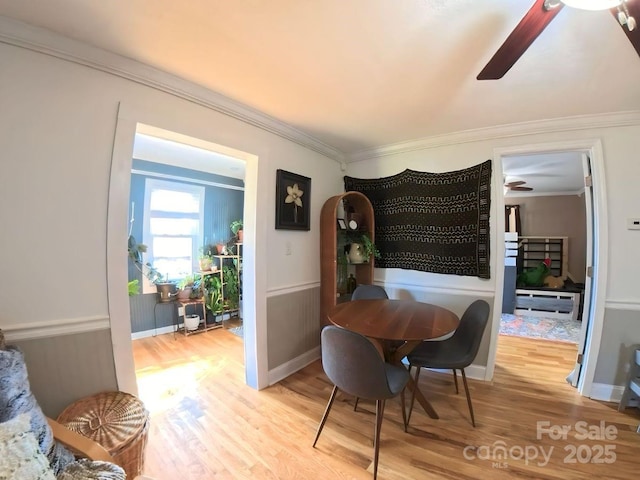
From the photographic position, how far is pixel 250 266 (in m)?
2.27

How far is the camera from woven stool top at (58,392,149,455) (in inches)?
45.5

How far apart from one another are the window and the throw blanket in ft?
8.45

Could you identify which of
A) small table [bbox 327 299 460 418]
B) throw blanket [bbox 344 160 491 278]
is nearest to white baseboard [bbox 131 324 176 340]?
small table [bbox 327 299 460 418]

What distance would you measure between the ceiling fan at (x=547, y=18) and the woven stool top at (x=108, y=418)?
2.32 metres

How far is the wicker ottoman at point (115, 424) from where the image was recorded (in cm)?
115

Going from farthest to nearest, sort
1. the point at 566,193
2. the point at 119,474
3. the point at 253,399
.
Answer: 1. the point at 566,193
2. the point at 253,399
3. the point at 119,474

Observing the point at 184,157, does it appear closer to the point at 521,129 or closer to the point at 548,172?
the point at 521,129

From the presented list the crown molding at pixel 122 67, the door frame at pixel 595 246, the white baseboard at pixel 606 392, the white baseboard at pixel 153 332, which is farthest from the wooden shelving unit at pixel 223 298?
the white baseboard at pixel 606 392

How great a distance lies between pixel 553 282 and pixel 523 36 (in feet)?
17.8

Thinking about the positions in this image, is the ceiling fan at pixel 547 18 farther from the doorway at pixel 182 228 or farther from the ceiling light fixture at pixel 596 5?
the doorway at pixel 182 228

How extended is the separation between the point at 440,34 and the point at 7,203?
7.12ft

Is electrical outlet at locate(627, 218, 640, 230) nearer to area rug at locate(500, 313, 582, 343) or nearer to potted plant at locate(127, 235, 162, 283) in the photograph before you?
area rug at locate(500, 313, 582, 343)

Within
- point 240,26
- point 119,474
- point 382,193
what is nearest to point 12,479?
point 119,474

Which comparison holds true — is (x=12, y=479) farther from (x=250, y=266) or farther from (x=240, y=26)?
(x=240, y=26)
